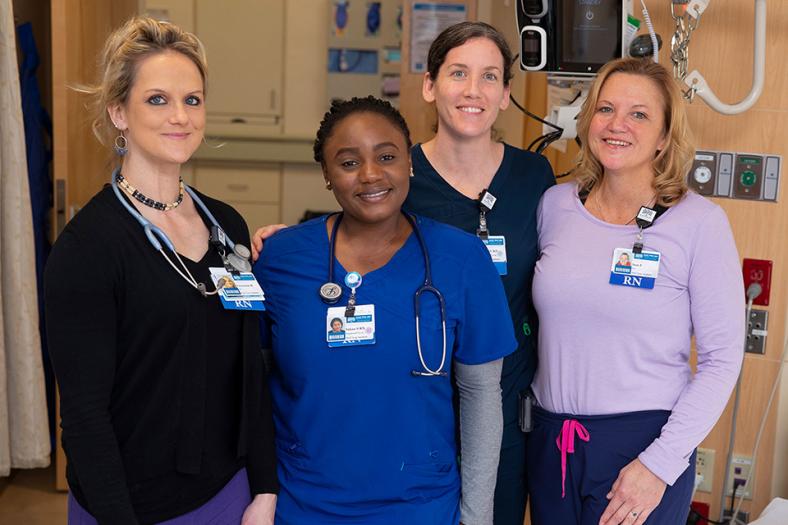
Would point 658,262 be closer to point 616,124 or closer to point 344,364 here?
point 616,124

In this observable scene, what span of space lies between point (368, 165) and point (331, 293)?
0.25 meters

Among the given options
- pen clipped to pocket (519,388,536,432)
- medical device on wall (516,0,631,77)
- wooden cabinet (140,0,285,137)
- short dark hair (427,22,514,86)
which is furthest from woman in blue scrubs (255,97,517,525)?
wooden cabinet (140,0,285,137)

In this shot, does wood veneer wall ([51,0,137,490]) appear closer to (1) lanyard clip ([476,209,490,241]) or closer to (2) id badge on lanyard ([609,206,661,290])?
(1) lanyard clip ([476,209,490,241])

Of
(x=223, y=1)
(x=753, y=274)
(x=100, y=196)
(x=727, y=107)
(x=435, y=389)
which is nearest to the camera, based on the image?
(x=100, y=196)

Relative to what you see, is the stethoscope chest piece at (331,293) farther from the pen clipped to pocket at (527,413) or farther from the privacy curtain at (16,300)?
the privacy curtain at (16,300)

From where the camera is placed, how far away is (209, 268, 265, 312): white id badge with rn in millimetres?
1631

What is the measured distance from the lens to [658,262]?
1.91m

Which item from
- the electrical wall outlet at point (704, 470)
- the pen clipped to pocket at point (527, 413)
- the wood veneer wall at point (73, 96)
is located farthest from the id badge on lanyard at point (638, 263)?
the wood veneer wall at point (73, 96)

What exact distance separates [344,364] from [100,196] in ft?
1.75

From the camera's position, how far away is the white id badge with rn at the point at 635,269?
1.90 meters

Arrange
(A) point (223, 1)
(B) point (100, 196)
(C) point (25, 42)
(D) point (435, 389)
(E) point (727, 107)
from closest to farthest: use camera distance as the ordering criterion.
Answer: (B) point (100, 196), (D) point (435, 389), (E) point (727, 107), (C) point (25, 42), (A) point (223, 1)

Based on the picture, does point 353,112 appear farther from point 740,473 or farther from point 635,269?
point 740,473

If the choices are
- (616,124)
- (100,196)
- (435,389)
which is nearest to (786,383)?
(616,124)

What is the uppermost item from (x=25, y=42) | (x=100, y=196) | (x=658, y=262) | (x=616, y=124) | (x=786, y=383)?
(x=25, y=42)
